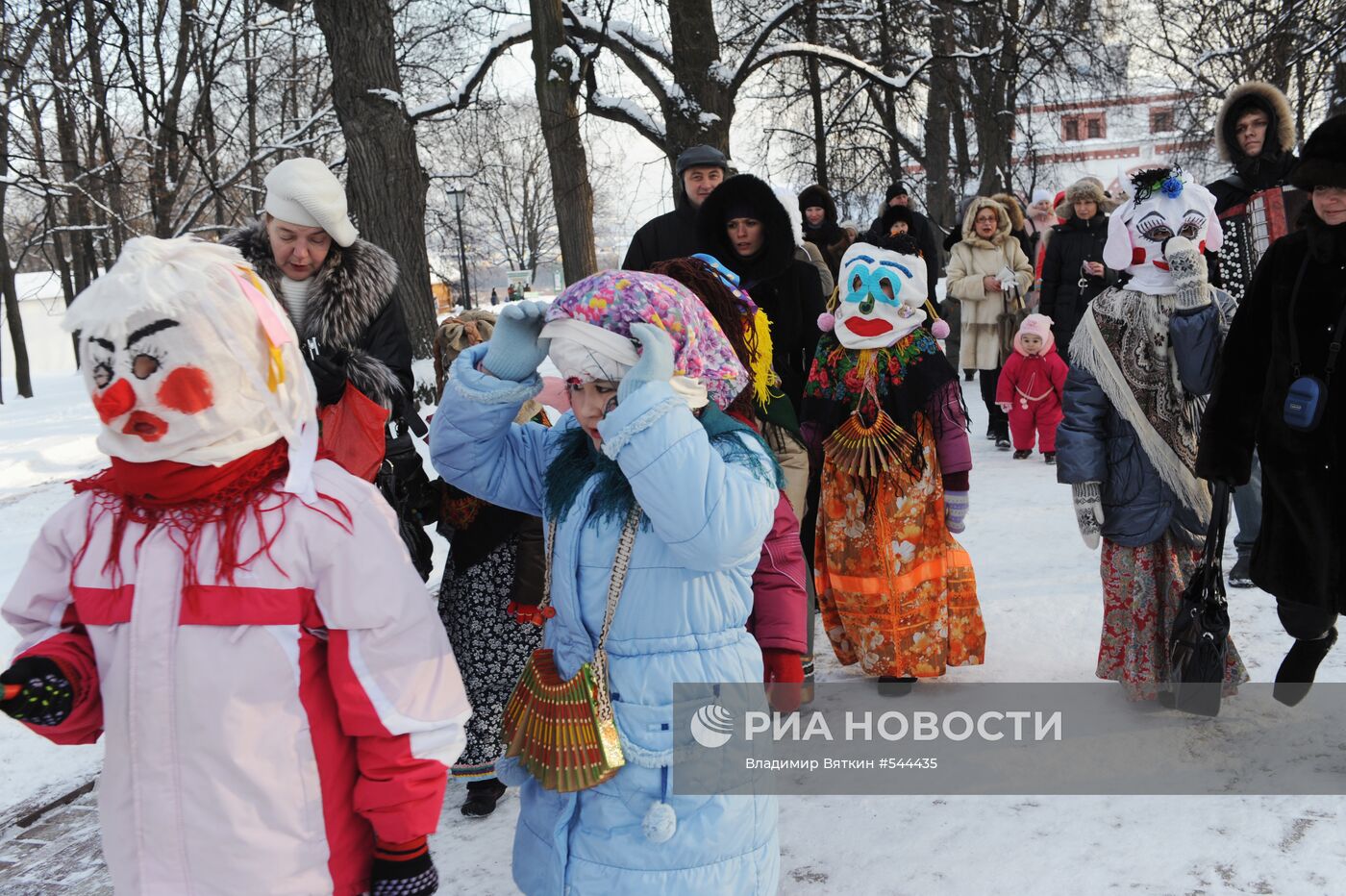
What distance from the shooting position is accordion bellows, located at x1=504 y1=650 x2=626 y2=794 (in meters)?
2.09

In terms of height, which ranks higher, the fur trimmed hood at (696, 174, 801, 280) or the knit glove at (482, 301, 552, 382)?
the fur trimmed hood at (696, 174, 801, 280)

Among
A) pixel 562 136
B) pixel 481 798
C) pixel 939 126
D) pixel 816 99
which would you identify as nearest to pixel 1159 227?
pixel 481 798

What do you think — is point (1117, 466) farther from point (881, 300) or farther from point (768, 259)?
point (768, 259)

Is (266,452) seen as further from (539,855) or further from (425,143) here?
(425,143)

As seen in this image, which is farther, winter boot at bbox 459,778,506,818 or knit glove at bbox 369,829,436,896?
winter boot at bbox 459,778,506,818

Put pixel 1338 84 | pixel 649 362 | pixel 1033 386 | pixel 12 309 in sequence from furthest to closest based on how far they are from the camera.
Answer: pixel 12 309 → pixel 1338 84 → pixel 1033 386 → pixel 649 362

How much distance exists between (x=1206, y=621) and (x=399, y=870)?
2.76 m

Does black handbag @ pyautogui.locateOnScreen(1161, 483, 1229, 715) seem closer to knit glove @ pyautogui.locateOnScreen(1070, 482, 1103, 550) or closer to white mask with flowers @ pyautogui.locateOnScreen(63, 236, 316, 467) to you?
knit glove @ pyautogui.locateOnScreen(1070, 482, 1103, 550)

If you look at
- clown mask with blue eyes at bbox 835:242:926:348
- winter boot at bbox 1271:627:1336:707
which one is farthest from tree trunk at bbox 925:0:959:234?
winter boot at bbox 1271:627:1336:707

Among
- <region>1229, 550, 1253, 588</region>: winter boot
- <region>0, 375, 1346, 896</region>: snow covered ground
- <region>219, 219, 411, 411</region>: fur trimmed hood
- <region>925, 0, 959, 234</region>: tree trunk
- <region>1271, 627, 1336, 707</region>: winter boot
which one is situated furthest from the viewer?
<region>925, 0, 959, 234</region>: tree trunk

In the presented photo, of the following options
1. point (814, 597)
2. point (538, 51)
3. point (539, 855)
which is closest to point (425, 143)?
point (538, 51)

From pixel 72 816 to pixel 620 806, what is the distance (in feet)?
8.22

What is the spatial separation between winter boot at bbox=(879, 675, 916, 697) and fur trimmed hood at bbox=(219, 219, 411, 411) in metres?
2.14

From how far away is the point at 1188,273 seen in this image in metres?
3.75
